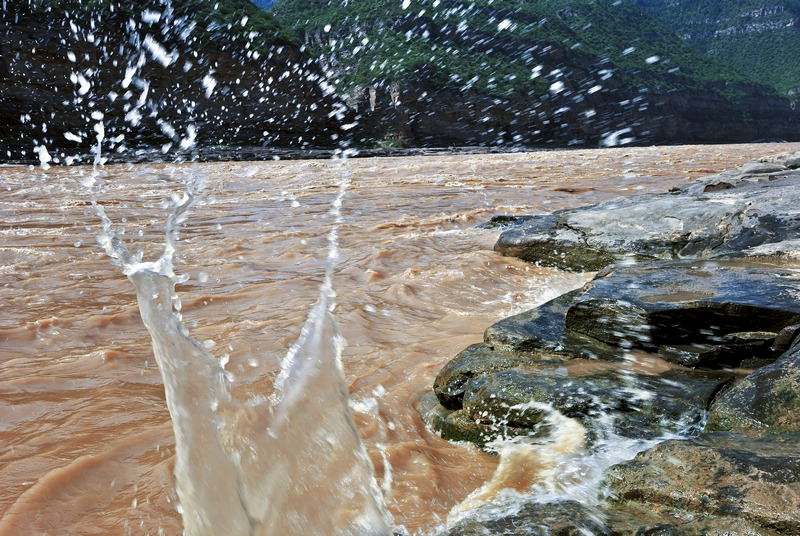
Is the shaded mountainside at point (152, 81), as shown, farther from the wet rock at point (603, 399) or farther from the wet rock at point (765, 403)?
the wet rock at point (765, 403)

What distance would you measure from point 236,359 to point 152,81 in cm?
3409

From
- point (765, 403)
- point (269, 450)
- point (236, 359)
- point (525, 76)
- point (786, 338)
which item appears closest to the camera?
point (765, 403)

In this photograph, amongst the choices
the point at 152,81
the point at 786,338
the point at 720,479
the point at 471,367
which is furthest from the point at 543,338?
the point at 152,81

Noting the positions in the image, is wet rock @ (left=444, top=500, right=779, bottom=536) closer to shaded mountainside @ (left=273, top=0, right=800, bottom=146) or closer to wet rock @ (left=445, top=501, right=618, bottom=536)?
wet rock @ (left=445, top=501, right=618, bottom=536)

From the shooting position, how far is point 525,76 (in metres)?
62.8

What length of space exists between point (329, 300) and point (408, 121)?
47.5m

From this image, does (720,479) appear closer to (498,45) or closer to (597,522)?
(597,522)

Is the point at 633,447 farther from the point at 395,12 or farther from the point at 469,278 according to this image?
the point at 395,12

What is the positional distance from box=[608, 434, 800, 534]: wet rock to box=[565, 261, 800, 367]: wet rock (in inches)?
26.7

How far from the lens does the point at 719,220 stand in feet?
14.3

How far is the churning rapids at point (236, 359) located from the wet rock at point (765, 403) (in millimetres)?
747

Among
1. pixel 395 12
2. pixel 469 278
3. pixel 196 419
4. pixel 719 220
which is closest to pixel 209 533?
pixel 196 419

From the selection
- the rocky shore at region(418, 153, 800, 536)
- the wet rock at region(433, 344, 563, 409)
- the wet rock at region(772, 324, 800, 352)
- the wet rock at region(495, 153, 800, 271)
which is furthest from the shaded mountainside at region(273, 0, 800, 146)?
the wet rock at region(772, 324, 800, 352)

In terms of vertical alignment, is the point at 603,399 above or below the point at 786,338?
below
